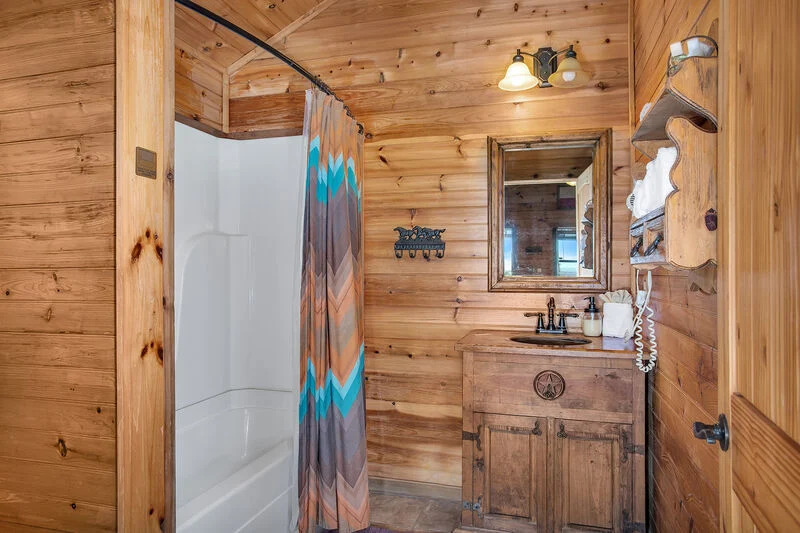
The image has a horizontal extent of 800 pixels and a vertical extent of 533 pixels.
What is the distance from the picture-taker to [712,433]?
3.03 ft

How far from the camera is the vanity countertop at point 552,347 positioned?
2127 millimetres

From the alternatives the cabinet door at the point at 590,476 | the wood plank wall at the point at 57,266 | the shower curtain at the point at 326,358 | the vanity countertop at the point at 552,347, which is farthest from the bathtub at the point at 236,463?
the cabinet door at the point at 590,476

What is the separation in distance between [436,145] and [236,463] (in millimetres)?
2094

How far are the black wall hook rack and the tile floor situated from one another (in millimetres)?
1336

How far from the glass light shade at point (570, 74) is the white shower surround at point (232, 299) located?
1421 mm

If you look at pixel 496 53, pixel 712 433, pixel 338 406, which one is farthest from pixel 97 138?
pixel 496 53

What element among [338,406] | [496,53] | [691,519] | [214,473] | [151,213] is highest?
[496,53]

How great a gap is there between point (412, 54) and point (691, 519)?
250 cm

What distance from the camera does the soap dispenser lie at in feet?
8.21

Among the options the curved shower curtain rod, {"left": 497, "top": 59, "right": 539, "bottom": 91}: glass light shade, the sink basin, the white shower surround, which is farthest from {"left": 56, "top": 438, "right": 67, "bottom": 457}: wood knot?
{"left": 497, "top": 59, "right": 539, "bottom": 91}: glass light shade

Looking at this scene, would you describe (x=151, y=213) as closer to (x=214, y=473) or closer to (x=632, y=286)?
(x=214, y=473)

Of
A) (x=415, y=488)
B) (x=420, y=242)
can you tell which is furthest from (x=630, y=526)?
(x=420, y=242)

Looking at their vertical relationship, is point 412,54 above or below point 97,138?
above

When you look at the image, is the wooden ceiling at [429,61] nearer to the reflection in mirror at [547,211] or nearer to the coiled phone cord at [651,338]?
the reflection in mirror at [547,211]
